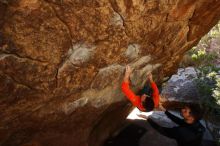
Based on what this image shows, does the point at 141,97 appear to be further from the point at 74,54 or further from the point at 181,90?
the point at 181,90

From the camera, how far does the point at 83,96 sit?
5215 mm

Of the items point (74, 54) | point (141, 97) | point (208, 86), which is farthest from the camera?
point (208, 86)

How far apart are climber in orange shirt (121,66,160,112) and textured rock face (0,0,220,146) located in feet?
0.38

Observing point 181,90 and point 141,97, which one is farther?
point 181,90

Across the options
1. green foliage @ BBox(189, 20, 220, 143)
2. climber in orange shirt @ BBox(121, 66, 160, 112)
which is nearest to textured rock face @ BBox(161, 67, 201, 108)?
green foliage @ BBox(189, 20, 220, 143)

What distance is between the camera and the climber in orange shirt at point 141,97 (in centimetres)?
559

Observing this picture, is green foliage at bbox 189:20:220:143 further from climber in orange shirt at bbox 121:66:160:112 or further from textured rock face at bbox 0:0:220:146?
textured rock face at bbox 0:0:220:146

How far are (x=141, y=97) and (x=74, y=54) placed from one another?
1.89 m

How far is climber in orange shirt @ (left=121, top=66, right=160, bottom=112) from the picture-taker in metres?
5.59

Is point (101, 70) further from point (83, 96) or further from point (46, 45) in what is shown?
point (46, 45)

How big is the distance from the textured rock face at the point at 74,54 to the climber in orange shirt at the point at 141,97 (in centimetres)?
12

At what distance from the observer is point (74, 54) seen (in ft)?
14.5

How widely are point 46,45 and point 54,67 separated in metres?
0.38

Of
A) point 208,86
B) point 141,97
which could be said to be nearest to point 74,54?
point 141,97
